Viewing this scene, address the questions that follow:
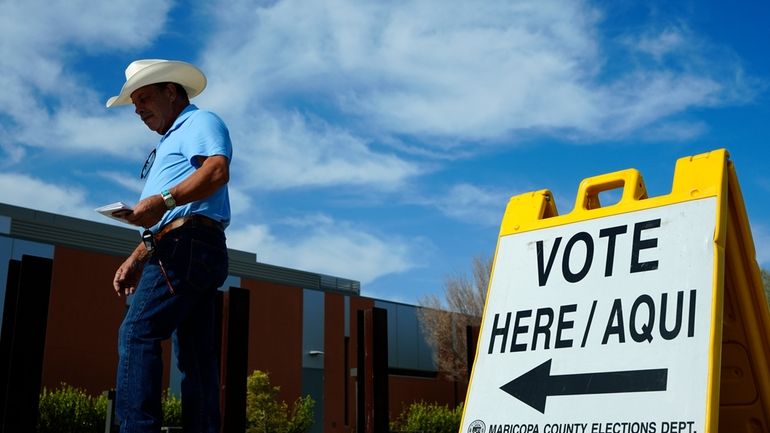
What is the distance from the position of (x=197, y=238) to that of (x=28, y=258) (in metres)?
2.45

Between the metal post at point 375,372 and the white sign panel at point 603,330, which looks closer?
the white sign panel at point 603,330

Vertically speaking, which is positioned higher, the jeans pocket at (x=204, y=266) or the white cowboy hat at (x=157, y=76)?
the white cowboy hat at (x=157, y=76)

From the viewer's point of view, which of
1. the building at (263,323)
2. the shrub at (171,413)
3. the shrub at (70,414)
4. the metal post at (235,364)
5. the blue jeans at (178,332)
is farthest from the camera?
the building at (263,323)

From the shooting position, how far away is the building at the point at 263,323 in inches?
957

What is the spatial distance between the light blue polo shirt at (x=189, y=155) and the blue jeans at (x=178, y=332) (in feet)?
0.33

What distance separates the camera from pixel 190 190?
10.4ft

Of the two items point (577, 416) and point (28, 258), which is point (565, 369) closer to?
point (577, 416)

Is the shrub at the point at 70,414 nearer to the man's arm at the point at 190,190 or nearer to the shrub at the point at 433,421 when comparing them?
the shrub at the point at 433,421

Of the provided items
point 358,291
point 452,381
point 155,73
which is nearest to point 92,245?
point 358,291

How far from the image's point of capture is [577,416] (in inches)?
116

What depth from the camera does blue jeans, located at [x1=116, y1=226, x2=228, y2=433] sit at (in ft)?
10.1

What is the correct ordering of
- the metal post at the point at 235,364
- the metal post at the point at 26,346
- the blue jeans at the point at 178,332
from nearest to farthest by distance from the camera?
the blue jeans at the point at 178,332
the metal post at the point at 26,346
the metal post at the point at 235,364

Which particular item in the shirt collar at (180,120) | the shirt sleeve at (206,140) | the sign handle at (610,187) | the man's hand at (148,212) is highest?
the shirt collar at (180,120)

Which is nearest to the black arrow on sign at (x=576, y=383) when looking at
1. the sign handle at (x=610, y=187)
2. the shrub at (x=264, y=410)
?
the sign handle at (x=610, y=187)
